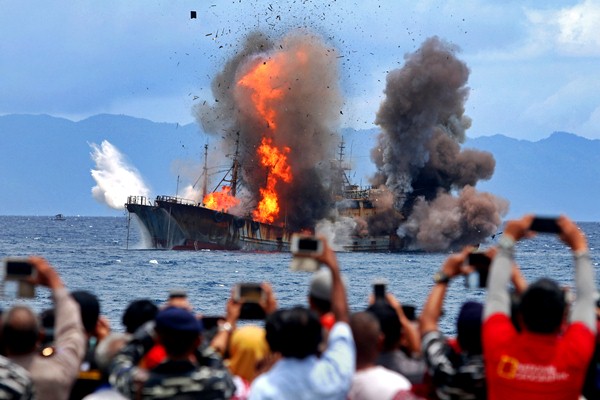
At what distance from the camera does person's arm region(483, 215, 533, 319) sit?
229 inches

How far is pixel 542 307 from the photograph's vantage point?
575 centimetres

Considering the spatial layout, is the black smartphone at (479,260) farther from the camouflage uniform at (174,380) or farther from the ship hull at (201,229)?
the ship hull at (201,229)

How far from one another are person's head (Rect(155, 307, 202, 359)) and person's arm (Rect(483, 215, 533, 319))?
155cm

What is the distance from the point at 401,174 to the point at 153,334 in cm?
9120

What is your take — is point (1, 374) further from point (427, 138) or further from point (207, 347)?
point (427, 138)

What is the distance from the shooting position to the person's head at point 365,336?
630 cm

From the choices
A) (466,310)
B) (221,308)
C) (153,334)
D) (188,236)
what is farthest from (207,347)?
(188,236)

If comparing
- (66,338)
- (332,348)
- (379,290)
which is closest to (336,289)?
(332,348)

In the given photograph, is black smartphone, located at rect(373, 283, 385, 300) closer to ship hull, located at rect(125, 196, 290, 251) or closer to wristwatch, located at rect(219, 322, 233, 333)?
wristwatch, located at rect(219, 322, 233, 333)

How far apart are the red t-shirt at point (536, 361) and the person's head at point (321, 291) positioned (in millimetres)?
1223

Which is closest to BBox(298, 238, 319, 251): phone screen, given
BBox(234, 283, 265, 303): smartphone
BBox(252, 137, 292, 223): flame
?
BBox(234, 283, 265, 303): smartphone

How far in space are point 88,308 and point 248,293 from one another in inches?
39.5

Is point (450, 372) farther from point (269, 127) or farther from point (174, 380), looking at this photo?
point (269, 127)

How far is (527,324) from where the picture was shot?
229 inches
